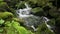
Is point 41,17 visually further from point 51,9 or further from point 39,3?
point 39,3

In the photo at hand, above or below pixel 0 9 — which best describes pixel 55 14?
below

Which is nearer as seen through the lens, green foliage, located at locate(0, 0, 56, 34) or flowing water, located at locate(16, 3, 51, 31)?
green foliage, located at locate(0, 0, 56, 34)

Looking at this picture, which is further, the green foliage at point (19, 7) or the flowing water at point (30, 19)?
the flowing water at point (30, 19)

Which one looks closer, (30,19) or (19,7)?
(30,19)

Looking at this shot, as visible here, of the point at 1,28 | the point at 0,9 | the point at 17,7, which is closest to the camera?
the point at 1,28

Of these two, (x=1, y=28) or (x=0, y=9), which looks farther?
(x=0, y=9)

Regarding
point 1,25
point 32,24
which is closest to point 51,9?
point 32,24

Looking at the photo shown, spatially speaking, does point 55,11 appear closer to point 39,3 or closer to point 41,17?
point 41,17

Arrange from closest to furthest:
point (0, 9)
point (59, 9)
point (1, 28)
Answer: point (1, 28) → point (0, 9) → point (59, 9)

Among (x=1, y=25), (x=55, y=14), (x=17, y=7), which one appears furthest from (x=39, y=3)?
(x=1, y=25)
